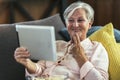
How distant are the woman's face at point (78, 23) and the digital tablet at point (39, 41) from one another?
0.53 ft

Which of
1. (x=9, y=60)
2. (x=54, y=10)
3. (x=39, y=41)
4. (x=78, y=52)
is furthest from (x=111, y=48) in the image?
(x=54, y=10)

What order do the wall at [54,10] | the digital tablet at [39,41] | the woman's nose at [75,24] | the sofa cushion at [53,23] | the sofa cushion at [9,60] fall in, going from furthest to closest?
the wall at [54,10] < the sofa cushion at [53,23] < the sofa cushion at [9,60] < the woman's nose at [75,24] < the digital tablet at [39,41]

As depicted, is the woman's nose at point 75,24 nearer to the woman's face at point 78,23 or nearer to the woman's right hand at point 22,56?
the woman's face at point 78,23

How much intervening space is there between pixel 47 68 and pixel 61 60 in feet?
0.29

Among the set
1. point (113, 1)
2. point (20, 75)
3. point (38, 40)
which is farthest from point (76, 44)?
point (113, 1)

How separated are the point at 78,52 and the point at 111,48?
251 millimetres

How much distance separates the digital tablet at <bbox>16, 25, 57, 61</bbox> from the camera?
1.26 metres

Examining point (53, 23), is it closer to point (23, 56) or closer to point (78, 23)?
point (78, 23)

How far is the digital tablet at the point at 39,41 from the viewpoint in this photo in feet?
4.13

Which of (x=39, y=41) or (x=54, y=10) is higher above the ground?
(x=54, y=10)

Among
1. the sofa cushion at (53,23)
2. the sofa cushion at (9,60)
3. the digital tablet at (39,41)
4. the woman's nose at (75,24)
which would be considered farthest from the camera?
the sofa cushion at (53,23)

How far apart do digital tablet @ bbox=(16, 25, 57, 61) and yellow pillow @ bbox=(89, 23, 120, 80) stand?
338 mm

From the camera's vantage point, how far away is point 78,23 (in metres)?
1.40

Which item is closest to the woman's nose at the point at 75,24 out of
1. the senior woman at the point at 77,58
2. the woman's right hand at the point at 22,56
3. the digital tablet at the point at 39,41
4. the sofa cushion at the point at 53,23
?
the senior woman at the point at 77,58
